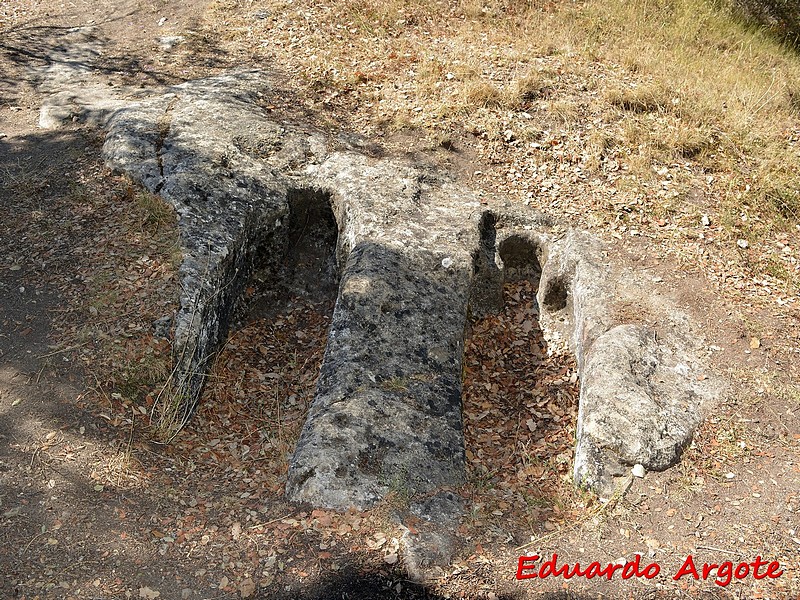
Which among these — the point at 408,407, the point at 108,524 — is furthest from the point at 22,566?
the point at 408,407

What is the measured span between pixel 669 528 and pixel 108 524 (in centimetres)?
417

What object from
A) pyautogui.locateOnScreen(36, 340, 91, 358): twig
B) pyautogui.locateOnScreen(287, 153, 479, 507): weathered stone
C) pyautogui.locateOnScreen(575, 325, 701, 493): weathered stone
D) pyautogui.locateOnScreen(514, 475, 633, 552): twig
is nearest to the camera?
pyautogui.locateOnScreen(514, 475, 633, 552): twig

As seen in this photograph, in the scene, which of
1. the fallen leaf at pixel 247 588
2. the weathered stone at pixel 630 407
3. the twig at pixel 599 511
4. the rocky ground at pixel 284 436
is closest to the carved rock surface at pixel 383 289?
the weathered stone at pixel 630 407

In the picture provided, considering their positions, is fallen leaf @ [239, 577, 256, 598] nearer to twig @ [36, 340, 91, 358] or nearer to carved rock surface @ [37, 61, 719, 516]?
carved rock surface @ [37, 61, 719, 516]

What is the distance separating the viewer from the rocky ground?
454cm

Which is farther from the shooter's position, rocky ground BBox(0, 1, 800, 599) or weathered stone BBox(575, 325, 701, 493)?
weathered stone BBox(575, 325, 701, 493)

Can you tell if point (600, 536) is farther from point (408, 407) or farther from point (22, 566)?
point (22, 566)

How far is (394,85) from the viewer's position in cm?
982

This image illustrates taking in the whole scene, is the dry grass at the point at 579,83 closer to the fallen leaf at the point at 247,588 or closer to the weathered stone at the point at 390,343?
the weathered stone at the point at 390,343

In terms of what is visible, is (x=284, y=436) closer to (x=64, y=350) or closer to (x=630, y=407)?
(x=64, y=350)

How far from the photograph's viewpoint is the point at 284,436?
19.6 feet

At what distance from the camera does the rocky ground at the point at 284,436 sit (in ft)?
14.9

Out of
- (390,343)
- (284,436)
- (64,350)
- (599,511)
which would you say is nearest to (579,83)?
(390,343)

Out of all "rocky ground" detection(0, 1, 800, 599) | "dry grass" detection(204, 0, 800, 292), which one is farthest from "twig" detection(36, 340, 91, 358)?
"dry grass" detection(204, 0, 800, 292)
